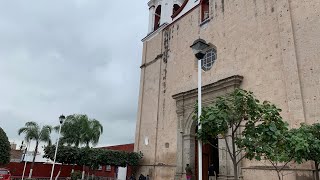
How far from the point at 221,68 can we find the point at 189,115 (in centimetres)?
266

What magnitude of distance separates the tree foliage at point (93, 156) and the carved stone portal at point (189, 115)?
3542 millimetres

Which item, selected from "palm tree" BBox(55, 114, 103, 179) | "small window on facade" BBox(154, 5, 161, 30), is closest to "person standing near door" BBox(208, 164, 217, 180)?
"small window on facade" BBox(154, 5, 161, 30)

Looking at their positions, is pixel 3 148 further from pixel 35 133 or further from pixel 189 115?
pixel 35 133

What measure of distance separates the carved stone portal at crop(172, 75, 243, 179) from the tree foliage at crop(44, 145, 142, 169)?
354 centimetres

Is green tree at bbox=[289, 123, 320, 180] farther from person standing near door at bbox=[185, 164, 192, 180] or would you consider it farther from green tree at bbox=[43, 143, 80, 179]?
green tree at bbox=[43, 143, 80, 179]

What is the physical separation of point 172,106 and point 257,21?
19.7ft

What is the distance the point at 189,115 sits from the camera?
13.2 meters

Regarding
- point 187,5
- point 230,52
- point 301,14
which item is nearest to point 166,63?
point 187,5

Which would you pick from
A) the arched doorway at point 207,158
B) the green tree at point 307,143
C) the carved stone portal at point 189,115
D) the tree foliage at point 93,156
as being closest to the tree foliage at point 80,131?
the tree foliage at point 93,156

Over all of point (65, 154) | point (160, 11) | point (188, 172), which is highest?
point (160, 11)

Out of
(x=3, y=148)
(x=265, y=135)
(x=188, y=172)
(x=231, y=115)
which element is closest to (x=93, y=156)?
(x=3, y=148)

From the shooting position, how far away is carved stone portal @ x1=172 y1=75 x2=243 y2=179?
11406 mm

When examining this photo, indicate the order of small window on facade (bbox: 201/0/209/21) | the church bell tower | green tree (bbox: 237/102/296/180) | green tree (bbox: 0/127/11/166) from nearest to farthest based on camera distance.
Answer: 1. green tree (bbox: 237/102/296/180)
2. green tree (bbox: 0/127/11/166)
3. small window on facade (bbox: 201/0/209/21)
4. the church bell tower

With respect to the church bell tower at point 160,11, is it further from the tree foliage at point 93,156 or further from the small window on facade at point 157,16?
the tree foliage at point 93,156
